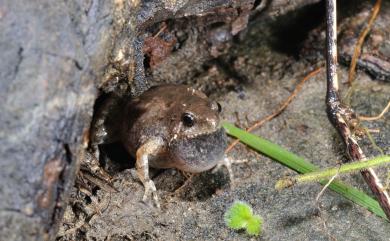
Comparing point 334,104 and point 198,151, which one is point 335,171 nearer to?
point 334,104

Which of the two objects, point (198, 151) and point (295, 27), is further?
point (295, 27)

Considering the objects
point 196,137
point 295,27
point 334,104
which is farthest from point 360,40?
point 196,137

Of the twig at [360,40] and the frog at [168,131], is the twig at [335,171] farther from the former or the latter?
the twig at [360,40]

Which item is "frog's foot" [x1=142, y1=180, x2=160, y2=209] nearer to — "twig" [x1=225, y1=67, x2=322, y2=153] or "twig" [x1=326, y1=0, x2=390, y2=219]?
"twig" [x1=225, y1=67, x2=322, y2=153]

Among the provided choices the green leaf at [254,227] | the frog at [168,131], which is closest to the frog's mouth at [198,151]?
the frog at [168,131]

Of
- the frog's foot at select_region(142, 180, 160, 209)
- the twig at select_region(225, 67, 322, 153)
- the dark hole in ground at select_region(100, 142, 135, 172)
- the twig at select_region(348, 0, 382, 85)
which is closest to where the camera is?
the frog's foot at select_region(142, 180, 160, 209)

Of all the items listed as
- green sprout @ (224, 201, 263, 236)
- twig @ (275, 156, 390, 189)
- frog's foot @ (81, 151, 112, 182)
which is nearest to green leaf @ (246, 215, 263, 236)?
green sprout @ (224, 201, 263, 236)
